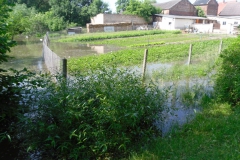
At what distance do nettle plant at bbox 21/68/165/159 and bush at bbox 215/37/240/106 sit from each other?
3.06 metres

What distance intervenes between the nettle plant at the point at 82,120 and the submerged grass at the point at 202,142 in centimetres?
55

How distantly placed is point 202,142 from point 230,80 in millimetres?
2581

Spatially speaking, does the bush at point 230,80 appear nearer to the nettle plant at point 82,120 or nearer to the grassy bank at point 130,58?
the nettle plant at point 82,120

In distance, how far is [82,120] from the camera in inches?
150

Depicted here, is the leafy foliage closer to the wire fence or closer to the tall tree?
the wire fence

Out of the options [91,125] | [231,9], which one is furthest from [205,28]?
[91,125]

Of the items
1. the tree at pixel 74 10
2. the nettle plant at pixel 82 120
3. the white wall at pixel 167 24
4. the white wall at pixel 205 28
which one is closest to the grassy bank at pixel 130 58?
the nettle plant at pixel 82 120

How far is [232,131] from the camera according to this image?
14.9 feet

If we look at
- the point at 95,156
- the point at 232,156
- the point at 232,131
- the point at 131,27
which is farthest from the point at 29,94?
the point at 131,27

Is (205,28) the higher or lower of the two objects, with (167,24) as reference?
lower

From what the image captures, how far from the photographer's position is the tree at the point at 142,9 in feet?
162

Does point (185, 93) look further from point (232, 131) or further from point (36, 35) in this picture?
point (36, 35)

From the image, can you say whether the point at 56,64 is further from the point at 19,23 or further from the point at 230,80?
the point at 19,23

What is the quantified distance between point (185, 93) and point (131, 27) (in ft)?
131
